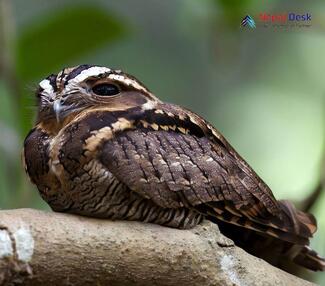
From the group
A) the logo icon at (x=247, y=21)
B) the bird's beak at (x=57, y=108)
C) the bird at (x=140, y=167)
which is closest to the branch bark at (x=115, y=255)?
the bird at (x=140, y=167)

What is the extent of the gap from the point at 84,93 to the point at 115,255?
59 cm

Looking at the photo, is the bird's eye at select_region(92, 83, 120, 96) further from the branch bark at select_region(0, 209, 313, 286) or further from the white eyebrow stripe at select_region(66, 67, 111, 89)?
the branch bark at select_region(0, 209, 313, 286)

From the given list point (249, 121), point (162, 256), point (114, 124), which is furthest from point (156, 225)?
point (249, 121)

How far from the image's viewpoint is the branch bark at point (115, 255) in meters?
2.22

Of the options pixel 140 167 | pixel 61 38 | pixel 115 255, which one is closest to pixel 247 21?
pixel 61 38

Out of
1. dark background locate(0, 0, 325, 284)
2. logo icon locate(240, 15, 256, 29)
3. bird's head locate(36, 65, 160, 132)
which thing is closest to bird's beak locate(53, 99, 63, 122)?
bird's head locate(36, 65, 160, 132)

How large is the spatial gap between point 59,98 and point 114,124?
8.3 inches

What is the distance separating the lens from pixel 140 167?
249 cm

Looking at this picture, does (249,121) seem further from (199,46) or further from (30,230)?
(30,230)

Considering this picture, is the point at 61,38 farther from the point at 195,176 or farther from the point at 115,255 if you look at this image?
the point at 115,255

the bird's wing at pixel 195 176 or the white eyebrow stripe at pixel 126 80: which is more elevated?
the white eyebrow stripe at pixel 126 80

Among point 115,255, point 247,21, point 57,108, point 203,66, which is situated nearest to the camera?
point 115,255

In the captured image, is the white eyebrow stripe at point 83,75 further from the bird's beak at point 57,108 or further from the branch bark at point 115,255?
the branch bark at point 115,255

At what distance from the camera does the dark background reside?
137 inches
